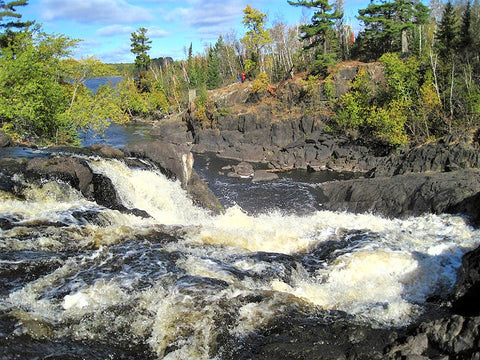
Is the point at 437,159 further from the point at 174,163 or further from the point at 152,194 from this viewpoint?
the point at 152,194

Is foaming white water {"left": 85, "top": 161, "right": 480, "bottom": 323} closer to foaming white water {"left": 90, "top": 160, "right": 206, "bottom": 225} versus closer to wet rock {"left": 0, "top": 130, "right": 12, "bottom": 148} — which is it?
foaming white water {"left": 90, "top": 160, "right": 206, "bottom": 225}

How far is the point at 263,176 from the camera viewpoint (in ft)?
112

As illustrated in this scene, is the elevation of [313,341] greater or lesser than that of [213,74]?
lesser

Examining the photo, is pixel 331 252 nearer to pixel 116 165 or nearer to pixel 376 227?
pixel 376 227

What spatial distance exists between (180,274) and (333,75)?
147 ft


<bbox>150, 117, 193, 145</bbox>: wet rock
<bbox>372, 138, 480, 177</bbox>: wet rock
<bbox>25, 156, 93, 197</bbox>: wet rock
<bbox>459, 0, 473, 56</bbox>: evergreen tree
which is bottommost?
<bbox>372, 138, 480, 177</bbox>: wet rock

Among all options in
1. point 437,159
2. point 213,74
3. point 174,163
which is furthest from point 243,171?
point 213,74

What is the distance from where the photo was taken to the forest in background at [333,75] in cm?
2414

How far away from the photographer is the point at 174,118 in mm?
70125

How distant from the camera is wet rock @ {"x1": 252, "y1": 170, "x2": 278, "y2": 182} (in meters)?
33.4

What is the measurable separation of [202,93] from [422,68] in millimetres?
32572

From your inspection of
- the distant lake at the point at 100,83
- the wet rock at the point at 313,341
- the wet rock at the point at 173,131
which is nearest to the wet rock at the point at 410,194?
the wet rock at the point at 313,341

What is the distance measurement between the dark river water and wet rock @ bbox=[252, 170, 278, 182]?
55.0 feet

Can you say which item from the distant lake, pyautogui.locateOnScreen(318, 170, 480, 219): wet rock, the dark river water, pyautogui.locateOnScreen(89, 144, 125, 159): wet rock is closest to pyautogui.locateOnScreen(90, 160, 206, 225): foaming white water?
the dark river water
